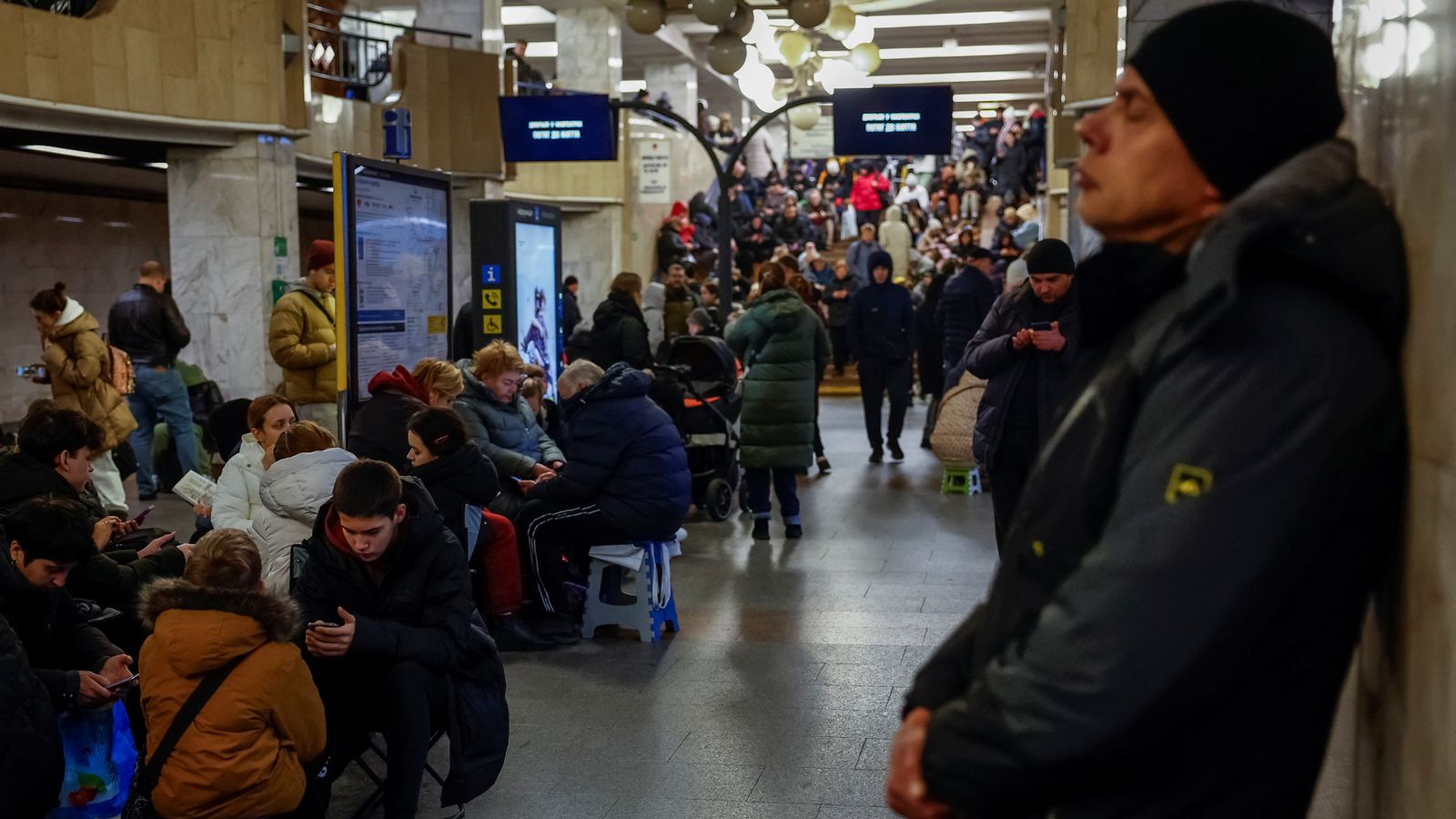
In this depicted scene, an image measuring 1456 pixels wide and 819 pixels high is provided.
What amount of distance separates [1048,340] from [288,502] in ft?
10.3

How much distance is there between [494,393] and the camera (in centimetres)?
827

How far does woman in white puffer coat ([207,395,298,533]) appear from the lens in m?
5.80

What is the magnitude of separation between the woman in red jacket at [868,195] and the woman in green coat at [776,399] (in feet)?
64.7

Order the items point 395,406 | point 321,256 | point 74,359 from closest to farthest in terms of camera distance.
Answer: point 395,406 → point 321,256 → point 74,359

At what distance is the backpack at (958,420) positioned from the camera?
36.5 ft

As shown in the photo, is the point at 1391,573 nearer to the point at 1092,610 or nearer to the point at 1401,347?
the point at 1401,347

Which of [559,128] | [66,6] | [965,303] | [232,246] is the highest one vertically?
[66,6]

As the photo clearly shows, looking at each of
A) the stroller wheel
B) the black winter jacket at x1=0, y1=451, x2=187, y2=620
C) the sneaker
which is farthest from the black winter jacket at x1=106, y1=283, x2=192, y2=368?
the black winter jacket at x1=0, y1=451, x2=187, y2=620

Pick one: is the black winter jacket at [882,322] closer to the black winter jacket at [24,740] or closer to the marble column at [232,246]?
the marble column at [232,246]

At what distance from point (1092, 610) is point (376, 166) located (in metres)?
6.27

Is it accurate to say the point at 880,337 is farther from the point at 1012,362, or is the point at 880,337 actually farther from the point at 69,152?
the point at 69,152

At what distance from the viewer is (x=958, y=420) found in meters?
11.3

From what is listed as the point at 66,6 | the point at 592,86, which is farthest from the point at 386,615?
the point at 592,86

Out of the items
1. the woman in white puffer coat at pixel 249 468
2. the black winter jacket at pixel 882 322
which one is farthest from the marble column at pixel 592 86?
the woman in white puffer coat at pixel 249 468
